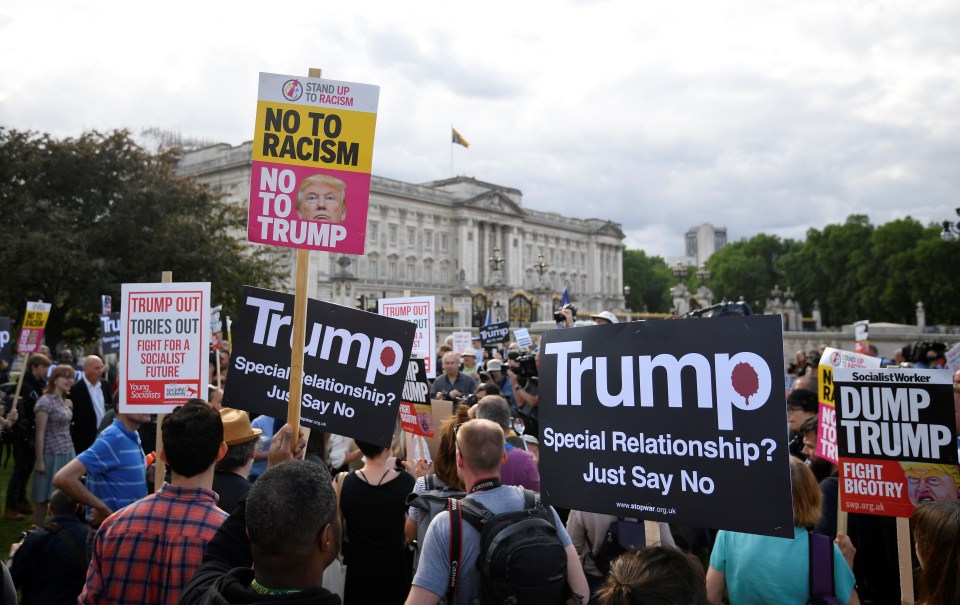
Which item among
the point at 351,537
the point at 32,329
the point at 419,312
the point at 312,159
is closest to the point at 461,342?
the point at 32,329

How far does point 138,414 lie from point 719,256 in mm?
92256

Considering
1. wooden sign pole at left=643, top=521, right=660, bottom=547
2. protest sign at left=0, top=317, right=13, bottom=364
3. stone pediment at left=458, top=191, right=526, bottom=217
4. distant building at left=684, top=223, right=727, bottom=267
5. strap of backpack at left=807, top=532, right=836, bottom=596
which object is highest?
distant building at left=684, top=223, right=727, bottom=267

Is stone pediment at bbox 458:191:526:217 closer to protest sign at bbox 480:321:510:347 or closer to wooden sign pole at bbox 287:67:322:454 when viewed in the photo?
protest sign at bbox 480:321:510:347

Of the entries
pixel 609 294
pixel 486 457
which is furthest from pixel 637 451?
pixel 609 294

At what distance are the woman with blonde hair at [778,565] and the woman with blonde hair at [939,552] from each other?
50 centimetres

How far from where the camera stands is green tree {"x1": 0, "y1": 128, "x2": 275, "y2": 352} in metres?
25.3

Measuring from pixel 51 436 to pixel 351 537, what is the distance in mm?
5494

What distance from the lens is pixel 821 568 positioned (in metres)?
3.02

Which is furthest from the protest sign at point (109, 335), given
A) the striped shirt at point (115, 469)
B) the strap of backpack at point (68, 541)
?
the strap of backpack at point (68, 541)

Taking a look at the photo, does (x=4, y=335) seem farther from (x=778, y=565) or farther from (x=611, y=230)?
(x=611, y=230)

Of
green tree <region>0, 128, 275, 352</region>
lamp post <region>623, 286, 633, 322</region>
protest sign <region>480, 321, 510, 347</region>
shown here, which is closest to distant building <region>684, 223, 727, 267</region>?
lamp post <region>623, 286, 633, 322</region>

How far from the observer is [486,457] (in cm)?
314

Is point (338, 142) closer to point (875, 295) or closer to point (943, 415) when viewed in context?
point (943, 415)

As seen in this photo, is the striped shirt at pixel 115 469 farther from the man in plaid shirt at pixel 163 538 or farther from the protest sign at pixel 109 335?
the protest sign at pixel 109 335
